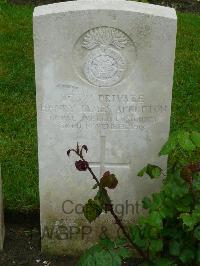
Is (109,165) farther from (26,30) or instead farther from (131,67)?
(26,30)

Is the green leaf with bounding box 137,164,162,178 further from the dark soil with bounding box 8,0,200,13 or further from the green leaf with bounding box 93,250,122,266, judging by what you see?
the dark soil with bounding box 8,0,200,13

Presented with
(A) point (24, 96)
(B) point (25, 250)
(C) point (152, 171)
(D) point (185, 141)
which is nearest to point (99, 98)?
(C) point (152, 171)

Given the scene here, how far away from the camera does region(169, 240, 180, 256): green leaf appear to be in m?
3.27

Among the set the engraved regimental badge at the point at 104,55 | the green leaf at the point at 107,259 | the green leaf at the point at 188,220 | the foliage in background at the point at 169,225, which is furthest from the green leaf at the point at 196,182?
the engraved regimental badge at the point at 104,55

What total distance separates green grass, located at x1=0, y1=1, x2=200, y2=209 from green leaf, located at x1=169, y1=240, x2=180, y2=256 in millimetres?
632

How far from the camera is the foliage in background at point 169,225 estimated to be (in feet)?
10.0

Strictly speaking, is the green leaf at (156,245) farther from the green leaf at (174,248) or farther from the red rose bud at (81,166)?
the red rose bud at (81,166)

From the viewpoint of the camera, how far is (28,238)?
13.2ft

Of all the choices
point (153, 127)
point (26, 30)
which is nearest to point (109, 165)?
point (153, 127)

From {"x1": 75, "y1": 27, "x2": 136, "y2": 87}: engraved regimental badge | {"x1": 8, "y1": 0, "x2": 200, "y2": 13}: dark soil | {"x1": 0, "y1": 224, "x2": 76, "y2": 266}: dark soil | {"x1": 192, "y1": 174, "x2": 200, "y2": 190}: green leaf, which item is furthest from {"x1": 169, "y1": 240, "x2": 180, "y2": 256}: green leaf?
{"x1": 8, "y1": 0, "x2": 200, "y2": 13}: dark soil

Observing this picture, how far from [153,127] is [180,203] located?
1.73 ft

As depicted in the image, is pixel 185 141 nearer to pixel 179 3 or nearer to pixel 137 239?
pixel 137 239

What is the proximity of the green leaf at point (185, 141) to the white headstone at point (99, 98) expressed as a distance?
1.31ft

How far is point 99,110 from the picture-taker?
347 centimetres
